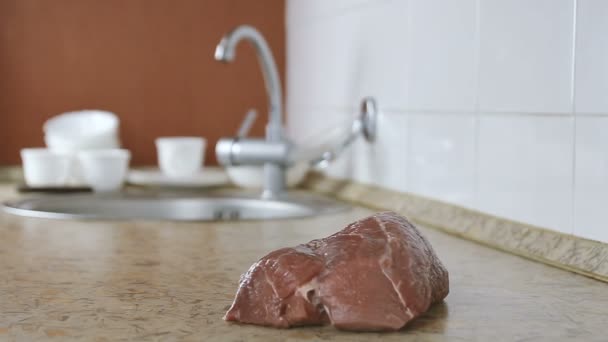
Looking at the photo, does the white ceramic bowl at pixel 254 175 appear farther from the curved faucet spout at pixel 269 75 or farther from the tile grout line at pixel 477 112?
the tile grout line at pixel 477 112

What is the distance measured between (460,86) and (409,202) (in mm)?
287

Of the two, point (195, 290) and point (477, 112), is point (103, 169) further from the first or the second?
point (195, 290)

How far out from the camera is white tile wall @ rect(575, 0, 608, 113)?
3.69 feet

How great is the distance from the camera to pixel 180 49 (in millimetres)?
2648

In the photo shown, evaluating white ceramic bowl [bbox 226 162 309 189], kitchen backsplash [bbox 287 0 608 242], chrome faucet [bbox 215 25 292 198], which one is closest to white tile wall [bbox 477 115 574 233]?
kitchen backsplash [bbox 287 0 608 242]

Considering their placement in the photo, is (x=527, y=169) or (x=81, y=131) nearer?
(x=527, y=169)

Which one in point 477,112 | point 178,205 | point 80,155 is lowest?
point 178,205

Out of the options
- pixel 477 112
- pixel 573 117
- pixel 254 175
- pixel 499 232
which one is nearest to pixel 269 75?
pixel 254 175

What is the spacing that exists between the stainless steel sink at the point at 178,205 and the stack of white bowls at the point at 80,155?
8cm

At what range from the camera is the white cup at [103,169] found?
2195mm

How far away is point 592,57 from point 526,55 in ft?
0.57

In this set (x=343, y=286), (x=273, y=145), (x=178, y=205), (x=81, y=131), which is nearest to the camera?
(x=343, y=286)

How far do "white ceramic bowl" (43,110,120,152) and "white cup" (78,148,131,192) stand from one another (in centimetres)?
18

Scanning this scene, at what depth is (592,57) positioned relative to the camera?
115cm
